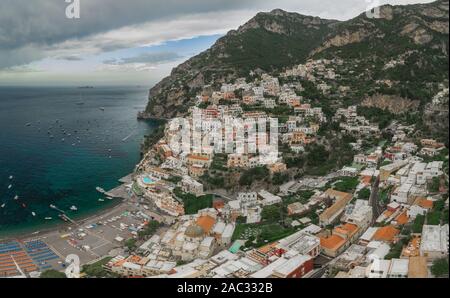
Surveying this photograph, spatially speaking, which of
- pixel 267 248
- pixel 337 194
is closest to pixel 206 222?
pixel 267 248

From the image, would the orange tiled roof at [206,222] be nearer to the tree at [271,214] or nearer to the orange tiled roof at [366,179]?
the tree at [271,214]

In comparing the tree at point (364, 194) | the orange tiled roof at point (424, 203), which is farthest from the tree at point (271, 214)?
the orange tiled roof at point (424, 203)

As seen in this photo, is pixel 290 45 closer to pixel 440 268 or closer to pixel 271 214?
pixel 271 214

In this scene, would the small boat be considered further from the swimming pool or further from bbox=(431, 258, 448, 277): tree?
bbox=(431, 258, 448, 277): tree

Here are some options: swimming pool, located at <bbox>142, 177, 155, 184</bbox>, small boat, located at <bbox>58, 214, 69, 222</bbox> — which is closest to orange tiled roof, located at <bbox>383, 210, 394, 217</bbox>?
swimming pool, located at <bbox>142, 177, 155, 184</bbox>

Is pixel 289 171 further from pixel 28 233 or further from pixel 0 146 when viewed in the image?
pixel 0 146

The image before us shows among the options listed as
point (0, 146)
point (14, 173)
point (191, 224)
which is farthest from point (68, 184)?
point (0, 146)
